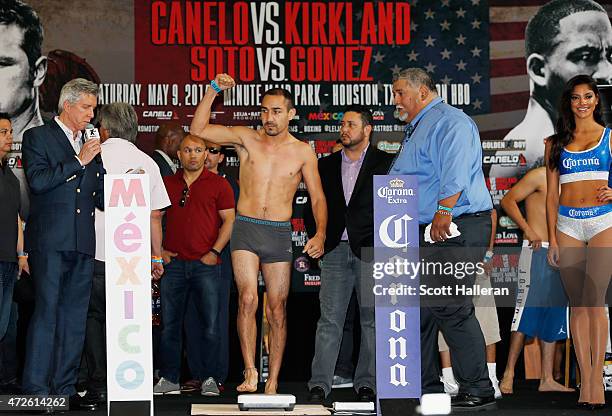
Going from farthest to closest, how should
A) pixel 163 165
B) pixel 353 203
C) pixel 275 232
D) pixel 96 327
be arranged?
1. pixel 163 165
2. pixel 353 203
3. pixel 275 232
4. pixel 96 327

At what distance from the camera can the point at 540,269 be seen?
6801 millimetres

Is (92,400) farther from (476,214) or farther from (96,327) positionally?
(476,214)

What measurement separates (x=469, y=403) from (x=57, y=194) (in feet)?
7.98

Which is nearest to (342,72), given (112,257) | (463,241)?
(463,241)

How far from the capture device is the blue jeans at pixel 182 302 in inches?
255

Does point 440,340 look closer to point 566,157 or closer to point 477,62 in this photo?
point 566,157

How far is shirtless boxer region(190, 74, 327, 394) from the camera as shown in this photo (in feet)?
19.6

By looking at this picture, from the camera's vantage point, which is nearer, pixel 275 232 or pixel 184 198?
pixel 275 232

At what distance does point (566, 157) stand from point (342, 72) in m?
2.31

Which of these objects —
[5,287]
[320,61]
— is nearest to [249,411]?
[5,287]

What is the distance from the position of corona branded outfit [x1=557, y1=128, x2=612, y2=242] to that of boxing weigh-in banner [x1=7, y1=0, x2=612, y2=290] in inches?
70.6

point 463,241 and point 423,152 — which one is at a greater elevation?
point 423,152

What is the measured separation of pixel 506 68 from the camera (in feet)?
25.0

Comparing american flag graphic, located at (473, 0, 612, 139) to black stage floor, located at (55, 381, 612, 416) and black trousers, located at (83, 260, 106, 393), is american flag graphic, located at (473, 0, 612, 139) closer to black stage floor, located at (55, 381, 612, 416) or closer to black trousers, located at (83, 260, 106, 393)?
black stage floor, located at (55, 381, 612, 416)
